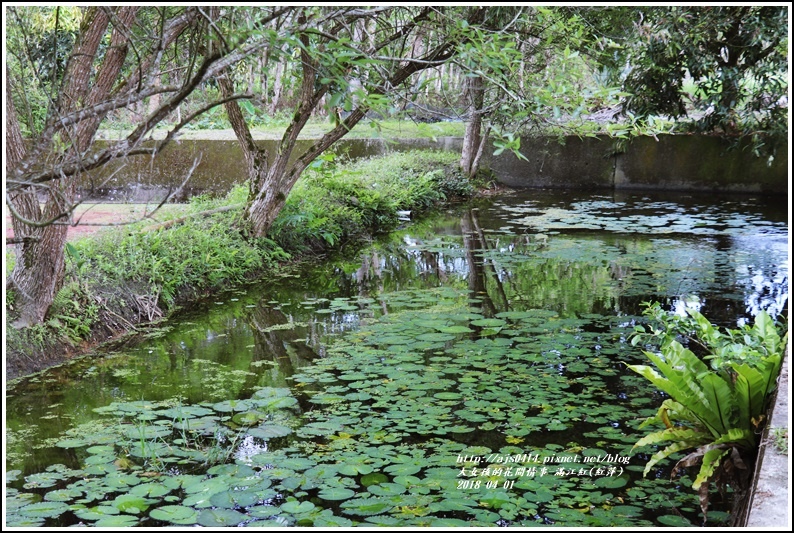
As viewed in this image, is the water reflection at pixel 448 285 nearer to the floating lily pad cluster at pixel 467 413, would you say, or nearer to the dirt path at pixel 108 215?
the floating lily pad cluster at pixel 467 413

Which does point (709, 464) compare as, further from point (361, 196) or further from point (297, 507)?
point (361, 196)

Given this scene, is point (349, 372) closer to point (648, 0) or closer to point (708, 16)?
point (648, 0)

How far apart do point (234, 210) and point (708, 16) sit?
202 inches

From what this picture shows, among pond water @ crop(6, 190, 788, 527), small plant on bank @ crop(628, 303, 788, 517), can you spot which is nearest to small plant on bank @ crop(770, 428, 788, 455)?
small plant on bank @ crop(628, 303, 788, 517)

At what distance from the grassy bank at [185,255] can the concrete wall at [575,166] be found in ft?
14.5

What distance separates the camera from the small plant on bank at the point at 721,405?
9.72 feet

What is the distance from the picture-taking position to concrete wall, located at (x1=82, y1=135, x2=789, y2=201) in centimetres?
1400

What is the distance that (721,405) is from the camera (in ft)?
9.96

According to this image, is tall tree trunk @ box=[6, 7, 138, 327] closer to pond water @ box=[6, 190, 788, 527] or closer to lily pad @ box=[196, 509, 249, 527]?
pond water @ box=[6, 190, 788, 527]

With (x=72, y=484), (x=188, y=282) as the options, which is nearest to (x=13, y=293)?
(x=188, y=282)

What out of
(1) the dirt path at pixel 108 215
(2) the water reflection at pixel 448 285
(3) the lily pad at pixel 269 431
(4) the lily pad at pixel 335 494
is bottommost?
(4) the lily pad at pixel 335 494

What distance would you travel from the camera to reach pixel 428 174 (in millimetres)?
12758

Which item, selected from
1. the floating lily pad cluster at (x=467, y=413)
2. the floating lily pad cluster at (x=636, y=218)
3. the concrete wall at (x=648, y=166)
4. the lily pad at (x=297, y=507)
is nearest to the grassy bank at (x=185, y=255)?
the floating lily pad cluster at (x=467, y=413)

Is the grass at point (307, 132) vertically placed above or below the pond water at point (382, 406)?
above
